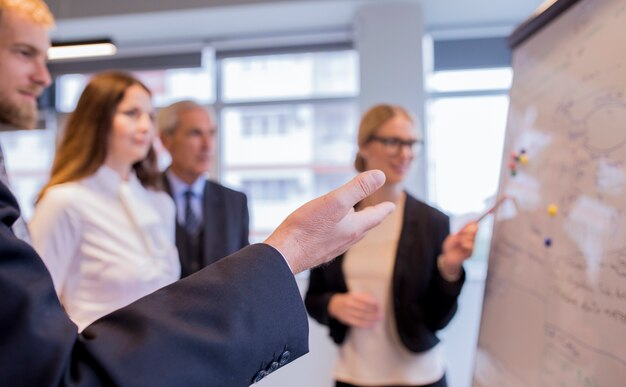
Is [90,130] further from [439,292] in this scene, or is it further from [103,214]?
[439,292]

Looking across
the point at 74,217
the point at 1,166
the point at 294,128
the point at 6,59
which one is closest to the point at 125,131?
the point at 74,217

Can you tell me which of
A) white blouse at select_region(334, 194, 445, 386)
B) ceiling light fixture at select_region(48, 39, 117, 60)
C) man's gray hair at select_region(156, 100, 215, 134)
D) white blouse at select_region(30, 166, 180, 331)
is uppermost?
ceiling light fixture at select_region(48, 39, 117, 60)

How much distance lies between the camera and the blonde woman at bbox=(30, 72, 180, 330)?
1478 mm

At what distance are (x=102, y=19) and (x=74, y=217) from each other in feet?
12.1

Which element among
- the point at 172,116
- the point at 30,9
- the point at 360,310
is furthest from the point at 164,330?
the point at 172,116

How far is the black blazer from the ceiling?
9.79 ft

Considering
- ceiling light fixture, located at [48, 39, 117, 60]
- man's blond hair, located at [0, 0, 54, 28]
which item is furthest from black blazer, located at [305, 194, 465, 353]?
ceiling light fixture, located at [48, 39, 117, 60]

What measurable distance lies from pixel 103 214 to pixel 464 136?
373 centimetres

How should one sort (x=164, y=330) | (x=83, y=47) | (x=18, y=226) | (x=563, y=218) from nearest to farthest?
(x=164, y=330) < (x=18, y=226) < (x=563, y=218) < (x=83, y=47)

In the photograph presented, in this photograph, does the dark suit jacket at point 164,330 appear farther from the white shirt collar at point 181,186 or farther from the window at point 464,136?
the window at point 464,136

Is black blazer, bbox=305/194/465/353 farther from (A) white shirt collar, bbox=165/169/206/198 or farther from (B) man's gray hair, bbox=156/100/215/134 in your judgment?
(B) man's gray hair, bbox=156/100/215/134

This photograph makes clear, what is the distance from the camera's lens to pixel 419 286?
1.78 metres

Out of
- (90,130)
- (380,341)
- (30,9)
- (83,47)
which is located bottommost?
(380,341)

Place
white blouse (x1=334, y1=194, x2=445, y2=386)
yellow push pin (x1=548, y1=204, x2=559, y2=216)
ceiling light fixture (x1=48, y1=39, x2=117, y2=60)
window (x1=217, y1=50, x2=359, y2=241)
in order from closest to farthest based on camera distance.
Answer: yellow push pin (x1=548, y1=204, x2=559, y2=216) → white blouse (x1=334, y1=194, x2=445, y2=386) → ceiling light fixture (x1=48, y1=39, x2=117, y2=60) → window (x1=217, y1=50, x2=359, y2=241)
